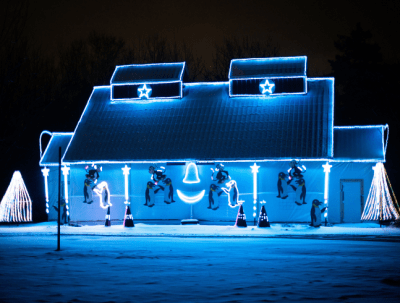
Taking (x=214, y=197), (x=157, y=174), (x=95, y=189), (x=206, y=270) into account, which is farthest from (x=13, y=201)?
(x=206, y=270)

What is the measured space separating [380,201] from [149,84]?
14.8 m

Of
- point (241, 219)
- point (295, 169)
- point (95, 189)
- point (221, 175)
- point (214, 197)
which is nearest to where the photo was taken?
point (241, 219)

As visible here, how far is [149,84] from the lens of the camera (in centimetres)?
3362

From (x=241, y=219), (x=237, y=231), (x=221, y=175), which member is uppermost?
(x=221, y=175)

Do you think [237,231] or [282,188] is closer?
[237,231]

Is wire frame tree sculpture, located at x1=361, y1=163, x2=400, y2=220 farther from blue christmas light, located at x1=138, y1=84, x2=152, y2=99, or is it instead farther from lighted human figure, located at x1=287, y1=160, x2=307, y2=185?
blue christmas light, located at x1=138, y1=84, x2=152, y2=99

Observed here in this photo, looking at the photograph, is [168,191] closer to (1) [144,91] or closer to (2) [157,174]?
(2) [157,174]

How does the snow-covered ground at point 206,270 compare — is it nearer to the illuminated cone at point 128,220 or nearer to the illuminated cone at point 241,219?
the illuminated cone at point 241,219

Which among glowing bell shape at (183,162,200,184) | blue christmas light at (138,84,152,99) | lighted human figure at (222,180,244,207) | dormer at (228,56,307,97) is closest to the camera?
lighted human figure at (222,180,244,207)

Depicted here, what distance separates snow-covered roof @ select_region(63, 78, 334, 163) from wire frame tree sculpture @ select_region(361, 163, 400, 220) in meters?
2.55

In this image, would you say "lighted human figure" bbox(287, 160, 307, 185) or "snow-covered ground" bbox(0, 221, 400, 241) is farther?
"lighted human figure" bbox(287, 160, 307, 185)

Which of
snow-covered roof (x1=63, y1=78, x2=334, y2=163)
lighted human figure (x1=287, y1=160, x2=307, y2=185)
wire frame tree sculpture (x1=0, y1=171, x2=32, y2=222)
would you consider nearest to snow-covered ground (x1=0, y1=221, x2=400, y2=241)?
wire frame tree sculpture (x1=0, y1=171, x2=32, y2=222)

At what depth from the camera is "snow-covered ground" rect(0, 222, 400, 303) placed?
9383 mm

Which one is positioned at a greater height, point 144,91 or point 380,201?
point 144,91
